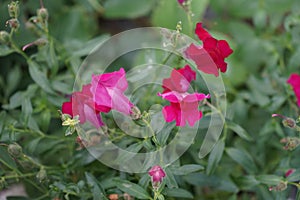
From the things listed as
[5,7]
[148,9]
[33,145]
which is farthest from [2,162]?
[148,9]

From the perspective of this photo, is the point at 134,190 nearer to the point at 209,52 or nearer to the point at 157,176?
the point at 157,176

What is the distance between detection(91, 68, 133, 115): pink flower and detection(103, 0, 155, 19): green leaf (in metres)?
1.03

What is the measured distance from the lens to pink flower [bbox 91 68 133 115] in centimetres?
98

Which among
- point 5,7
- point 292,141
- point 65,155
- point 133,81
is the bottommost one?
point 65,155

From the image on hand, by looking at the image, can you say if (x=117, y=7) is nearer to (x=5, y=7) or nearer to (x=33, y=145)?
(x=5, y=7)

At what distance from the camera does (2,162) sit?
45.1 inches

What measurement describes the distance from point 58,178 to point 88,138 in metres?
0.18

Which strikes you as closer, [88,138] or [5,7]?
[88,138]

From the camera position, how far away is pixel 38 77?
1255 mm

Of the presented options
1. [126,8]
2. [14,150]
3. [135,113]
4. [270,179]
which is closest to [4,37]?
[14,150]

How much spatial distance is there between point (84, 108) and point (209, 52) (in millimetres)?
288

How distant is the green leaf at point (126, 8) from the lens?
1.98 meters

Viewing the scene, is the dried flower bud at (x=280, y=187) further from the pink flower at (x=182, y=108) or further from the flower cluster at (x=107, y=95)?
the flower cluster at (x=107, y=95)

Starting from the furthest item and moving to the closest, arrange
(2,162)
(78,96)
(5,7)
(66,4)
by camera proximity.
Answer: (66,4)
(5,7)
(2,162)
(78,96)
